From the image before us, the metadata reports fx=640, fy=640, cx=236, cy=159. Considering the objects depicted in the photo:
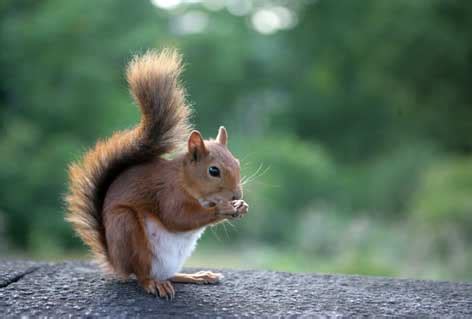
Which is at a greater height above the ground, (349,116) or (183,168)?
(349,116)

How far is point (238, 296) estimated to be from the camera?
1.86 meters

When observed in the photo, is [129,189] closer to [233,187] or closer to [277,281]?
[233,187]

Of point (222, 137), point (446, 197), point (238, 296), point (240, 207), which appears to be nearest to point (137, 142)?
point (222, 137)

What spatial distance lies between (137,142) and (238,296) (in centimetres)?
54

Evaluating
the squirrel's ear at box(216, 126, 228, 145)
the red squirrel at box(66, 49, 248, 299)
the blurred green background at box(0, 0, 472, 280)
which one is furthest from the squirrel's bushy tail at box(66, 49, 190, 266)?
the blurred green background at box(0, 0, 472, 280)

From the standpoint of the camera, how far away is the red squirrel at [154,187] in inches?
70.4

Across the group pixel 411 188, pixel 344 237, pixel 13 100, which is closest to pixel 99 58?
pixel 13 100

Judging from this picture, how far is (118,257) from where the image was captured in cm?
180

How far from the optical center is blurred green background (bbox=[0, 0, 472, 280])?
5.64 meters

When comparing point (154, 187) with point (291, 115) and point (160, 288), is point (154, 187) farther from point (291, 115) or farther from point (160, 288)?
point (291, 115)

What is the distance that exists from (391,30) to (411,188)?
2.36 meters

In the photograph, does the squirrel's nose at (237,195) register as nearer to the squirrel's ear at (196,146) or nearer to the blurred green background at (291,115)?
the squirrel's ear at (196,146)

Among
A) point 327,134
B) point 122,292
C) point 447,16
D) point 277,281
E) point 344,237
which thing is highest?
point 447,16

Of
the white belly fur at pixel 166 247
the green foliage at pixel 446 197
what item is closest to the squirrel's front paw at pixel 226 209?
the white belly fur at pixel 166 247
